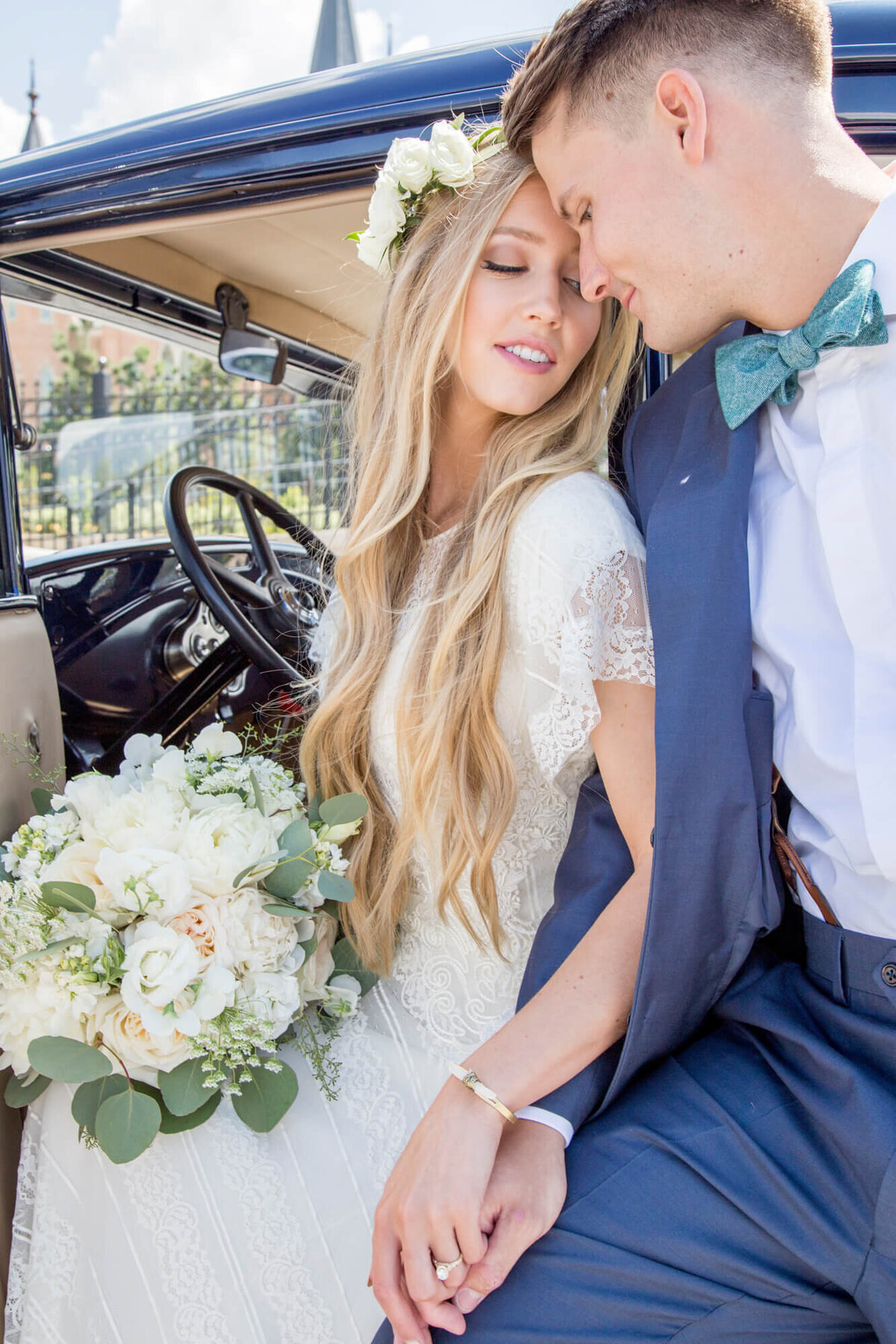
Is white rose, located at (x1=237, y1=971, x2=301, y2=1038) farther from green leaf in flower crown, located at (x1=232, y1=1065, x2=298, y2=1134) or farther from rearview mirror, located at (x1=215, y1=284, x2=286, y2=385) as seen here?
rearview mirror, located at (x1=215, y1=284, x2=286, y2=385)

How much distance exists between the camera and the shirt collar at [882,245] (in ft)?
3.54

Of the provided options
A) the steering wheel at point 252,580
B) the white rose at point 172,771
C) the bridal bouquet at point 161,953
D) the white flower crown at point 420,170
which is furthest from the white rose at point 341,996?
the white flower crown at point 420,170

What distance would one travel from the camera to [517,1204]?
1.06m

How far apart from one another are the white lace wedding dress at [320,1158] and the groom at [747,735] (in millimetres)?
151

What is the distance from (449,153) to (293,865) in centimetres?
94

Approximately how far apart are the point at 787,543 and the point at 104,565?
6.28ft

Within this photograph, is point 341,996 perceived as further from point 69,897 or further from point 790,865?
point 790,865

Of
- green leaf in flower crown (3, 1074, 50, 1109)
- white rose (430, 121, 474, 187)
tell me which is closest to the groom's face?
white rose (430, 121, 474, 187)

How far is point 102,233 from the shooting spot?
1527mm

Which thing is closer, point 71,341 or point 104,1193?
point 104,1193

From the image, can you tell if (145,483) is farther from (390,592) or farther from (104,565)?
(390,592)

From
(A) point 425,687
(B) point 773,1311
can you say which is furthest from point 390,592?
(B) point 773,1311

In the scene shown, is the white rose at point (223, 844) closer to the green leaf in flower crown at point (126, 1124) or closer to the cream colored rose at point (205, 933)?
the cream colored rose at point (205, 933)

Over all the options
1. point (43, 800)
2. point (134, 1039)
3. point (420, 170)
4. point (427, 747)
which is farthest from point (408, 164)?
point (134, 1039)
